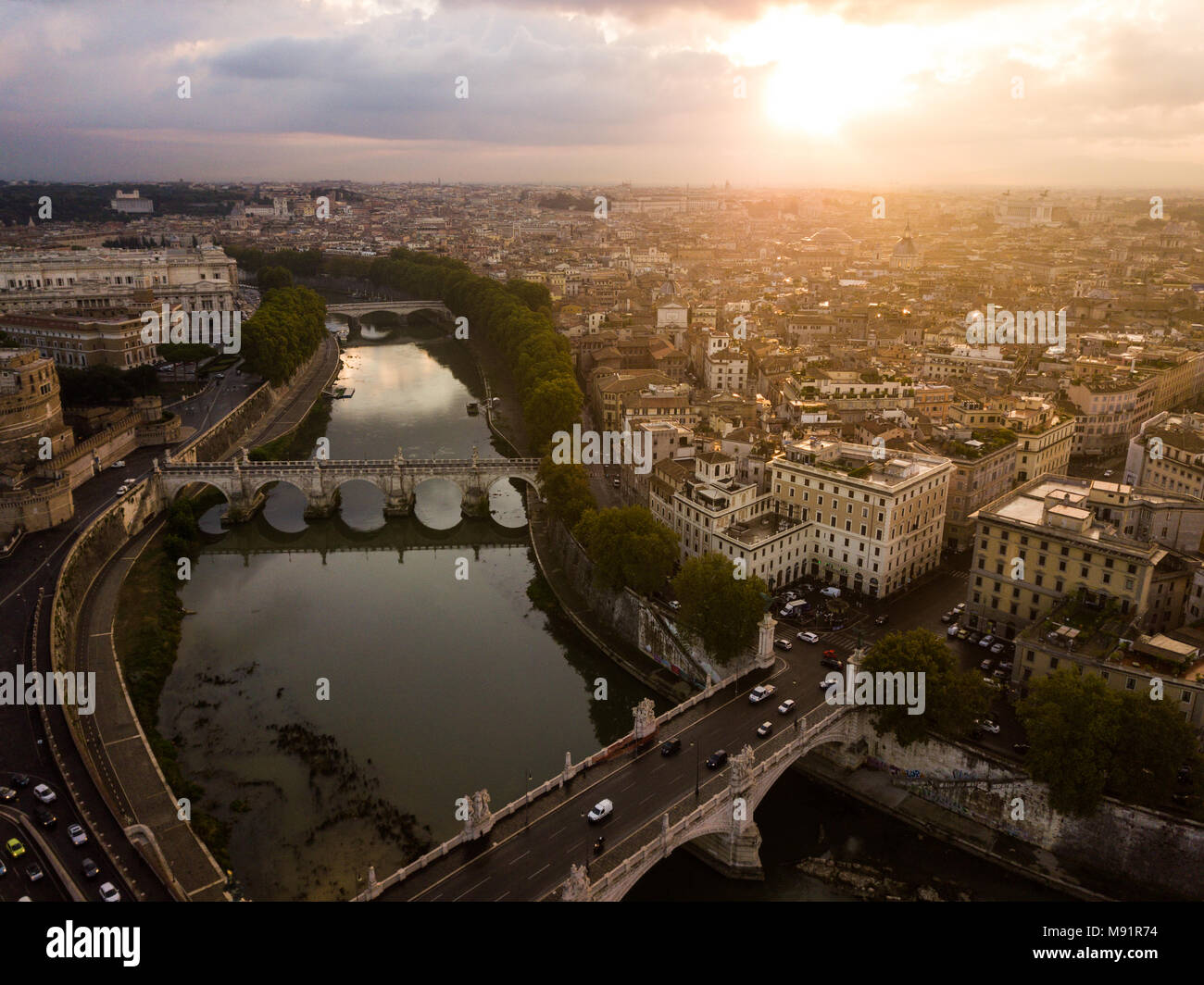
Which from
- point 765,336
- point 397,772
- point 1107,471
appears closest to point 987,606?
point 397,772

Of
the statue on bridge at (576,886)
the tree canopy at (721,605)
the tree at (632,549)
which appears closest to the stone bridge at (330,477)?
the tree at (632,549)

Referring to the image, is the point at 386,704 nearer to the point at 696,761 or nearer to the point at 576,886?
the point at 696,761

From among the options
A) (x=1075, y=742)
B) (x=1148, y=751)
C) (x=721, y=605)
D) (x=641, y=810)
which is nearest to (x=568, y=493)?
(x=721, y=605)

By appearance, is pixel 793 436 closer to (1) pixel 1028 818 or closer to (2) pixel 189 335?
(1) pixel 1028 818

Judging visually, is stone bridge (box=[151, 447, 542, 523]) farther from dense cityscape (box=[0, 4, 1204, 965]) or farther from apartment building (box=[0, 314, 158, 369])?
apartment building (box=[0, 314, 158, 369])

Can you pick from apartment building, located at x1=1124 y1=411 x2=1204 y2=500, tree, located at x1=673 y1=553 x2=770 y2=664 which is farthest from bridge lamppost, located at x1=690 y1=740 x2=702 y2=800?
apartment building, located at x1=1124 y1=411 x2=1204 y2=500
